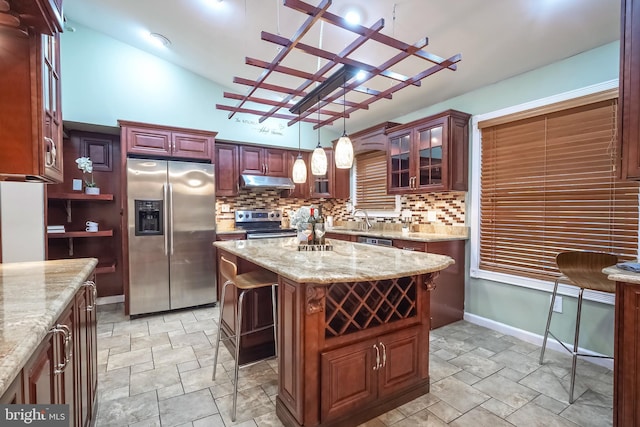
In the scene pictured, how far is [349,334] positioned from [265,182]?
3177mm

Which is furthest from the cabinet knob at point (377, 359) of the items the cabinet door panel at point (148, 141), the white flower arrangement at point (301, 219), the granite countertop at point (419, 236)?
the cabinet door panel at point (148, 141)

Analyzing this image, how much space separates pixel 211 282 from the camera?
12.8 ft

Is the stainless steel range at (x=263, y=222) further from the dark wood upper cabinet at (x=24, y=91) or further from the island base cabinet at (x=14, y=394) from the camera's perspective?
the island base cabinet at (x=14, y=394)

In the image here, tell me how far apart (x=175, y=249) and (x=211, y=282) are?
0.61 m

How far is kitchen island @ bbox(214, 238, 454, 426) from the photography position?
5.09 feet

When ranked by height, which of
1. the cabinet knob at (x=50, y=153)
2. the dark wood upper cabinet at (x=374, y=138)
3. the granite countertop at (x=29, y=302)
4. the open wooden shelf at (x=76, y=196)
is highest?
the dark wood upper cabinet at (x=374, y=138)

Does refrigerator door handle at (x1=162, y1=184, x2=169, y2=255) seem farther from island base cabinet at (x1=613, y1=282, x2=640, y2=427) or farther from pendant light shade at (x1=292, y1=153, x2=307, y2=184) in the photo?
island base cabinet at (x1=613, y1=282, x2=640, y2=427)

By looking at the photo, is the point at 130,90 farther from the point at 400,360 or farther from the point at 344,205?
the point at 400,360

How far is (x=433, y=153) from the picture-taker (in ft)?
11.1

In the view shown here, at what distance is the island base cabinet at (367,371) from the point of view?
5.28 feet

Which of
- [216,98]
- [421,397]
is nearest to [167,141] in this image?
[216,98]

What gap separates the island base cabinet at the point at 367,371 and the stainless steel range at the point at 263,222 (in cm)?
286

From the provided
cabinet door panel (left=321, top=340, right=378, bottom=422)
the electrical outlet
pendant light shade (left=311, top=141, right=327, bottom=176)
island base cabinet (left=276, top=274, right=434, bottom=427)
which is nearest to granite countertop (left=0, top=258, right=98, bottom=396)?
island base cabinet (left=276, top=274, right=434, bottom=427)

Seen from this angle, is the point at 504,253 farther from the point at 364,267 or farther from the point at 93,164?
the point at 93,164
